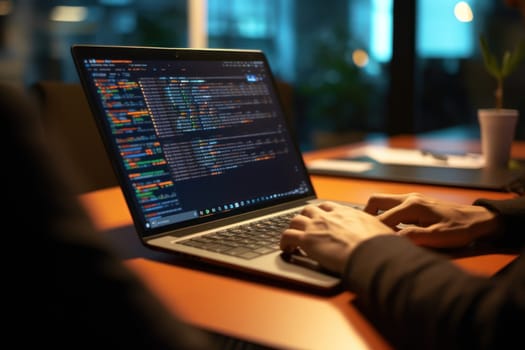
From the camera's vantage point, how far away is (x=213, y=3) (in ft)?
14.5

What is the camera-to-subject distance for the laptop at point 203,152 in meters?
0.90

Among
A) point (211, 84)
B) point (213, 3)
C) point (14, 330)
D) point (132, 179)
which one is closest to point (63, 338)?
point (14, 330)

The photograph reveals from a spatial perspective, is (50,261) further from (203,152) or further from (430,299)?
(203,152)

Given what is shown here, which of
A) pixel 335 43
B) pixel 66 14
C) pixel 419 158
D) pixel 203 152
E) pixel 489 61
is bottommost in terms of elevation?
pixel 419 158

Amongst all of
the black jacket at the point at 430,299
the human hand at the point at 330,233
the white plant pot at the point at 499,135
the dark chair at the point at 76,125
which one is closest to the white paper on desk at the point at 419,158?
the white plant pot at the point at 499,135

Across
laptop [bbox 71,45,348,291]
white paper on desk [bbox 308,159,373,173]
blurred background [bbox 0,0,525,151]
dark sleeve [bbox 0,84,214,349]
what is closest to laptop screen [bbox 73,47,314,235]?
laptop [bbox 71,45,348,291]

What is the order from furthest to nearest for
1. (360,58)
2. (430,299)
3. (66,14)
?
1. (360,58)
2. (66,14)
3. (430,299)

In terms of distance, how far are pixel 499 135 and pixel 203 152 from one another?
1028mm

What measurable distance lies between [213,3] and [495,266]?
3839mm

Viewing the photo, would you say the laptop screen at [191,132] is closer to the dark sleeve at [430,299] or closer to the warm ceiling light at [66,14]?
the dark sleeve at [430,299]

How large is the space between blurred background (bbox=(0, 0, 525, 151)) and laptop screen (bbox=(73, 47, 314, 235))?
1484 millimetres

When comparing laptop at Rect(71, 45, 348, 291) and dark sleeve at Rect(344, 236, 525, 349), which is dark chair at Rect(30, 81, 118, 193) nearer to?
laptop at Rect(71, 45, 348, 291)

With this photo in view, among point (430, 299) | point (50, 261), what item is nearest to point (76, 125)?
point (430, 299)

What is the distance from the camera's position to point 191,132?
1.05m
